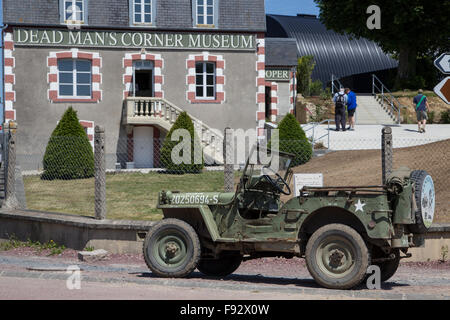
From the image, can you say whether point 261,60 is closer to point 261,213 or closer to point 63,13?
point 63,13

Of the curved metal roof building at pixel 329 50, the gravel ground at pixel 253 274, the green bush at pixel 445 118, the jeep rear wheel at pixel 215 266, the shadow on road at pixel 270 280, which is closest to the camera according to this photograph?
the gravel ground at pixel 253 274

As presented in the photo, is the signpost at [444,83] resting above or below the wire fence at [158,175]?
above

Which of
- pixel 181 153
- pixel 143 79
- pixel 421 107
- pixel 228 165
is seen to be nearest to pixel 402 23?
pixel 421 107

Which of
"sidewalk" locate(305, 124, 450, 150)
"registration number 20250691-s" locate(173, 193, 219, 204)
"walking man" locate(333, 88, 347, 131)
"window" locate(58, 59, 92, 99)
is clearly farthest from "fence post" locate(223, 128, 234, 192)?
"window" locate(58, 59, 92, 99)

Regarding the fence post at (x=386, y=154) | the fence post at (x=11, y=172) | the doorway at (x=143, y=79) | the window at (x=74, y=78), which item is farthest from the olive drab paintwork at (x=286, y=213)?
the doorway at (x=143, y=79)

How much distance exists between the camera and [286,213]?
9938 millimetres

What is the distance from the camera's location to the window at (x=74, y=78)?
30141 mm

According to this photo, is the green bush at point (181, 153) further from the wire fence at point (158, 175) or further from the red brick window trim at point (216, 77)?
the red brick window trim at point (216, 77)

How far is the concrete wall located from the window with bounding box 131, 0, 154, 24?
1371mm

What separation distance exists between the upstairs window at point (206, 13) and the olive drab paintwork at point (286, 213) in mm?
21278

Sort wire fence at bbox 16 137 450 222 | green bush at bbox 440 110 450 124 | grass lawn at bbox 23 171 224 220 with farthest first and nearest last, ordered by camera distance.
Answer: green bush at bbox 440 110 450 124
wire fence at bbox 16 137 450 222
grass lawn at bbox 23 171 224 220

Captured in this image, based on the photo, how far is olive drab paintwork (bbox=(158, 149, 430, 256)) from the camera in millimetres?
9273

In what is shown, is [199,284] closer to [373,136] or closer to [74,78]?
[373,136]

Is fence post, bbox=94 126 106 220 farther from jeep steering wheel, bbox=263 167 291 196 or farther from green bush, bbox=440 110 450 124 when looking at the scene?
green bush, bbox=440 110 450 124
